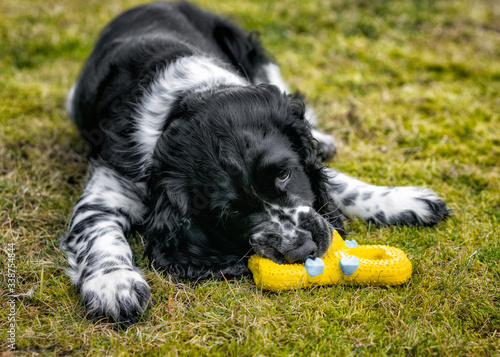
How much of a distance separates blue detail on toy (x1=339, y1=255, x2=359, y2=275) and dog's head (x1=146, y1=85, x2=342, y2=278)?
0.13 m

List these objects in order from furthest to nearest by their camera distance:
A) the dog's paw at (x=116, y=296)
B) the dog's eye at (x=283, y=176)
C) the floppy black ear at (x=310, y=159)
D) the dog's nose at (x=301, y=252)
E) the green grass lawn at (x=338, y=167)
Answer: the floppy black ear at (x=310, y=159) < the dog's eye at (x=283, y=176) < the dog's nose at (x=301, y=252) < the dog's paw at (x=116, y=296) < the green grass lawn at (x=338, y=167)

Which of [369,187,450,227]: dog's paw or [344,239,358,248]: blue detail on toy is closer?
[344,239,358,248]: blue detail on toy

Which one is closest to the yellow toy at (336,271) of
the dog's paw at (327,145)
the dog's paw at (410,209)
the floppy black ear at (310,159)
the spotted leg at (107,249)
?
the floppy black ear at (310,159)

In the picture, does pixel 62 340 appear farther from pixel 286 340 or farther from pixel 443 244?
pixel 443 244

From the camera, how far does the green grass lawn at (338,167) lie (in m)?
2.16

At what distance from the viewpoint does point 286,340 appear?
2.13 m

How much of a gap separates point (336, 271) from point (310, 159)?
2.39 feet

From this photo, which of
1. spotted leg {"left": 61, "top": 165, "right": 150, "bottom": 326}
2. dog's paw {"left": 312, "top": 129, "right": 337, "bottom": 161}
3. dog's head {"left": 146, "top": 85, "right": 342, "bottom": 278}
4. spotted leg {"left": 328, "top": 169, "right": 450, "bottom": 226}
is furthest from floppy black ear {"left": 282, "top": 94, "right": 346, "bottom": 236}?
spotted leg {"left": 61, "top": 165, "right": 150, "bottom": 326}

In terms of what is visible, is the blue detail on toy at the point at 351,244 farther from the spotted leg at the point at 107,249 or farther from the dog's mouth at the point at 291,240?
the spotted leg at the point at 107,249

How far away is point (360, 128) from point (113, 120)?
2.33m

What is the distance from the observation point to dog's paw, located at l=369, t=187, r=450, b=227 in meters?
2.96

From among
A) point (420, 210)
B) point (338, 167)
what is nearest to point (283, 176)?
point (420, 210)

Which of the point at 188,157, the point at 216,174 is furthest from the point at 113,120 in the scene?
the point at 216,174

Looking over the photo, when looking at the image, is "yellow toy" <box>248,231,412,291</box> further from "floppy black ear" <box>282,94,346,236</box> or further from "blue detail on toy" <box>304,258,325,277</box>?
"floppy black ear" <box>282,94,346,236</box>
